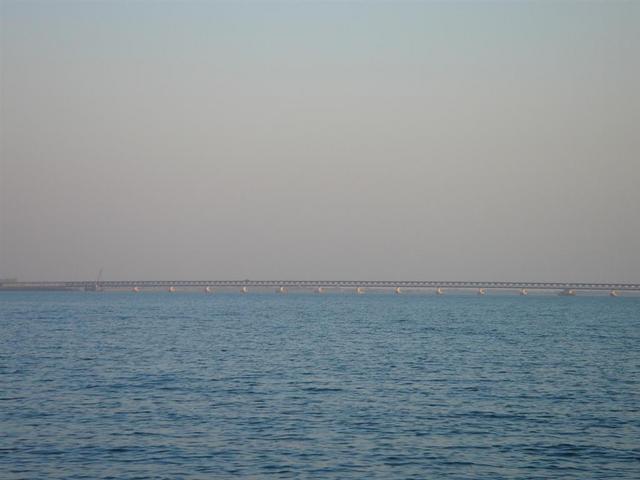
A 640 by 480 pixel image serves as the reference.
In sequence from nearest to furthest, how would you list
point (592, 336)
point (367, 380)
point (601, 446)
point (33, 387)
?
point (601, 446) → point (33, 387) → point (367, 380) → point (592, 336)

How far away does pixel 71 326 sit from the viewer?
3425 inches

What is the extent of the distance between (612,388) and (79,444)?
25207mm

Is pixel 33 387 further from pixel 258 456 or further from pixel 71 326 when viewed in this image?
pixel 71 326

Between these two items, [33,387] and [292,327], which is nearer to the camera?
[33,387]

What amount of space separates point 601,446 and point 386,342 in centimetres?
3986

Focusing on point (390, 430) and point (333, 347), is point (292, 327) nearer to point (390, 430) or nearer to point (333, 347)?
point (333, 347)

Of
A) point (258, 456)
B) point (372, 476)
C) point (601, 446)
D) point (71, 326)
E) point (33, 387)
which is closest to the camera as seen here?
point (372, 476)

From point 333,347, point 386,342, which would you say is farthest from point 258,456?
point 386,342

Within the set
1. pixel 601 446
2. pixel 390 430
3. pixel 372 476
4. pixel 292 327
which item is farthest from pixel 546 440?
pixel 292 327

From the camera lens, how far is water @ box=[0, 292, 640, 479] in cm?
2497

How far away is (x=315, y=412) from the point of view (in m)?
32.8

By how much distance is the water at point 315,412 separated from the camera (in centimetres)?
2497

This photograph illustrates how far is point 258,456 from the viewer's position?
84.2ft

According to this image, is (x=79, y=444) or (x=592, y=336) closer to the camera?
(x=79, y=444)
